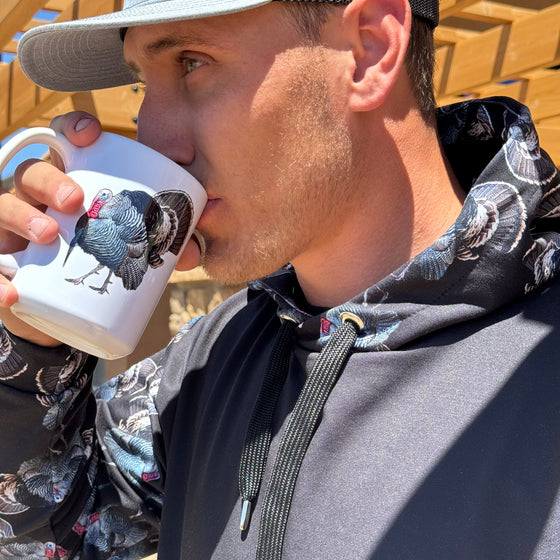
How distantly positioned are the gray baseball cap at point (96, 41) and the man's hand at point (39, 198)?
0.14m

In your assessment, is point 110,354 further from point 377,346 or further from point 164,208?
point 377,346

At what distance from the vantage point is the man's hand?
36.0 inches

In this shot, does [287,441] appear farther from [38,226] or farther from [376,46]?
[376,46]

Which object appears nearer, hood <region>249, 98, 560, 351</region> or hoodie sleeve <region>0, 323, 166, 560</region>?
hood <region>249, 98, 560, 351</region>

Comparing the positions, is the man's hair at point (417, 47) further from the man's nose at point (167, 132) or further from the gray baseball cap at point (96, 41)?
the man's nose at point (167, 132)

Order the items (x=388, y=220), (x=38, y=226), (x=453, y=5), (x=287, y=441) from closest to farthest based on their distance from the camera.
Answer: (x=38, y=226)
(x=287, y=441)
(x=388, y=220)
(x=453, y=5)

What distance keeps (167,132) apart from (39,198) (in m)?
0.21

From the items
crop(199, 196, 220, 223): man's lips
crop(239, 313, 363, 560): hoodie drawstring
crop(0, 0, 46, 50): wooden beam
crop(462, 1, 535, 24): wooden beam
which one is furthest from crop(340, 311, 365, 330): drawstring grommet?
crop(462, 1, 535, 24): wooden beam

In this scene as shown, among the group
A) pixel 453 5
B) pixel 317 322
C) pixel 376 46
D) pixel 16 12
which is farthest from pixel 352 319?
pixel 16 12

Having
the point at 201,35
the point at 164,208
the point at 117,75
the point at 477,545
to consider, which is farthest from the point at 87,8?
the point at 477,545

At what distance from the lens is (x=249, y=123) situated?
3.51ft

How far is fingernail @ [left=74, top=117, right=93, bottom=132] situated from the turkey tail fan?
0.45 feet

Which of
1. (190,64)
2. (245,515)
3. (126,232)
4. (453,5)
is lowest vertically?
(245,515)

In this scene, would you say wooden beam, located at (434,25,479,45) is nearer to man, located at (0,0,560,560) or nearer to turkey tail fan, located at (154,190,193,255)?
man, located at (0,0,560,560)
